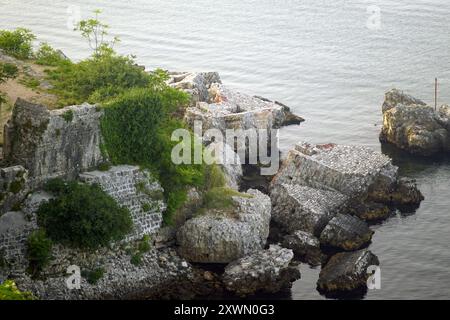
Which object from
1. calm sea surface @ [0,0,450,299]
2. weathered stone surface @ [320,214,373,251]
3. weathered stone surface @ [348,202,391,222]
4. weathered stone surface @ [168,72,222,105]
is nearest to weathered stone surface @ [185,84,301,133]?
weathered stone surface @ [168,72,222,105]

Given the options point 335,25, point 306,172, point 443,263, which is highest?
point 335,25

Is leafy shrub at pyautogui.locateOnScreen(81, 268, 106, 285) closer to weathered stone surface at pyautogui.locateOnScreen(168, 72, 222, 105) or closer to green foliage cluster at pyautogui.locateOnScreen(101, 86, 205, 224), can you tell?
green foliage cluster at pyautogui.locateOnScreen(101, 86, 205, 224)

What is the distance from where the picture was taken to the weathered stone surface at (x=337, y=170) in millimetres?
70250

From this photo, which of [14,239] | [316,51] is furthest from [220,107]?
[316,51]

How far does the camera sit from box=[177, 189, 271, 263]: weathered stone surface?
200 ft

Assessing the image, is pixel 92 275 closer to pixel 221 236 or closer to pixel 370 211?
pixel 221 236

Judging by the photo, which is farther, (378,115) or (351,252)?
(378,115)

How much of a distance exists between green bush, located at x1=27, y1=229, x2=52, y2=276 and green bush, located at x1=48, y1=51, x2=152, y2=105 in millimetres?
11024

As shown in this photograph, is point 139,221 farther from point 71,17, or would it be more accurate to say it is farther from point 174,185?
point 71,17

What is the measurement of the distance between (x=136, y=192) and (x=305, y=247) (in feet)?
40.0

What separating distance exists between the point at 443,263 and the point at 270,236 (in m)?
12.0

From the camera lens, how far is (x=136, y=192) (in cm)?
6069
